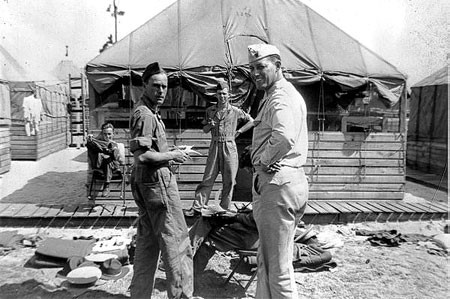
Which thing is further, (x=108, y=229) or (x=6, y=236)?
(x=108, y=229)

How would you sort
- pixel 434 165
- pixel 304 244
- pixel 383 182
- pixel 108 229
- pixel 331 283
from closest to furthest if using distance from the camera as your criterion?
1. pixel 331 283
2. pixel 304 244
3. pixel 108 229
4. pixel 383 182
5. pixel 434 165

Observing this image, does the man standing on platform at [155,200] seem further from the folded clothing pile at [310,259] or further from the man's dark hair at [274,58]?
the folded clothing pile at [310,259]

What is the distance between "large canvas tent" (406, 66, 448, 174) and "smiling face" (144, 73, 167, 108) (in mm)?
11698

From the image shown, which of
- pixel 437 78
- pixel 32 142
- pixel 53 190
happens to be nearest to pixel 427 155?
pixel 437 78

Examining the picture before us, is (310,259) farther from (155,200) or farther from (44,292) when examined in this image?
(44,292)

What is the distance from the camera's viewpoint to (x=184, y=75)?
786cm

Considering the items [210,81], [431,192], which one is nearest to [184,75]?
[210,81]

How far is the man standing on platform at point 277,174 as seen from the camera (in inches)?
109

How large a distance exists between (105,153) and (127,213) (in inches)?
47.3

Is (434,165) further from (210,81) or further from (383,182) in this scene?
(210,81)

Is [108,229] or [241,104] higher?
[241,104]

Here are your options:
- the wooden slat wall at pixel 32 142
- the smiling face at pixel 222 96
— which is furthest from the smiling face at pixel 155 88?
the wooden slat wall at pixel 32 142

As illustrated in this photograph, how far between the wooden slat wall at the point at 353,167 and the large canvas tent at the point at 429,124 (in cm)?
478

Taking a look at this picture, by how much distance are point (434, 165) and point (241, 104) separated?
8.55 meters
